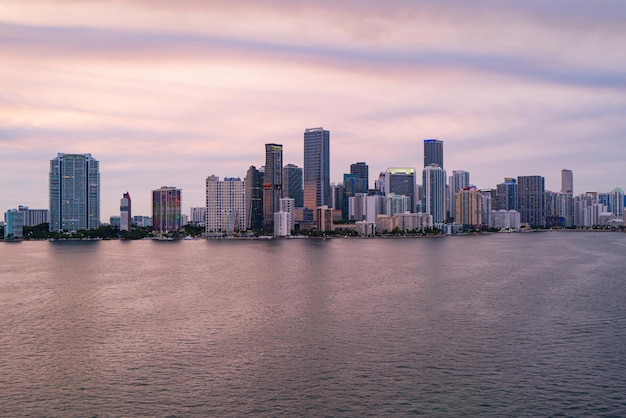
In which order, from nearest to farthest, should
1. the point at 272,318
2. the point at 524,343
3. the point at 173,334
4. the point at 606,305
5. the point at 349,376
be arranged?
the point at 349,376, the point at 524,343, the point at 173,334, the point at 272,318, the point at 606,305

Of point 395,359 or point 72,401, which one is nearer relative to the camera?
point 72,401

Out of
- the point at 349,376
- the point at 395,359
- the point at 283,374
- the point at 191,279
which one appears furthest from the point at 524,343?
the point at 191,279

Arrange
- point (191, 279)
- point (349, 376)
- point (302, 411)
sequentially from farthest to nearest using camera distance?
point (191, 279)
point (349, 376)
point (302, 411)

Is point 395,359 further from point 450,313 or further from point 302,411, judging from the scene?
point 450,313

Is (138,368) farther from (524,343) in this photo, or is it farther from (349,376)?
(524,343)

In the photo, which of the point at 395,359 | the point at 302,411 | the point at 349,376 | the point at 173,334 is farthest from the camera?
the point at 173,334

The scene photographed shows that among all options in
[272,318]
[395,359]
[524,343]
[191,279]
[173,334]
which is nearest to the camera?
[395,359]

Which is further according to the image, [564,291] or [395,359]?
[564,291]

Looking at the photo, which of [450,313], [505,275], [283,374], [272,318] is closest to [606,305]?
[450,313]
